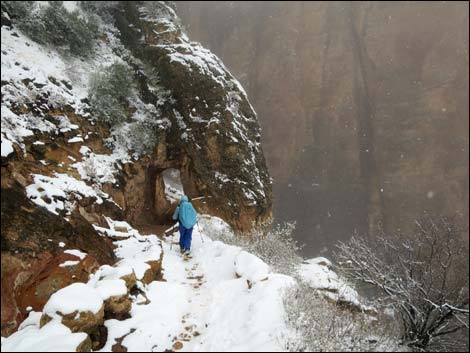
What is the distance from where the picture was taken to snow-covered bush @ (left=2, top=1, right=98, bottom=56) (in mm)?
10766

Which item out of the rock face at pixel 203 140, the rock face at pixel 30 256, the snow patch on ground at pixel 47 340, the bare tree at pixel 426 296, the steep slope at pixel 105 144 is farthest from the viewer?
the rock face at pixel 203 140

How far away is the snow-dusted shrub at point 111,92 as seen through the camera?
432 inches

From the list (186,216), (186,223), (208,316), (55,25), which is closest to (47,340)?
(208,316)

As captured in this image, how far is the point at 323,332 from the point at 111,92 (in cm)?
1038

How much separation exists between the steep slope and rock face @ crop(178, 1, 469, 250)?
15.8 m

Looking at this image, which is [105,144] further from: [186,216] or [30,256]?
[30,256]

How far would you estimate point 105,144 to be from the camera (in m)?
11.0

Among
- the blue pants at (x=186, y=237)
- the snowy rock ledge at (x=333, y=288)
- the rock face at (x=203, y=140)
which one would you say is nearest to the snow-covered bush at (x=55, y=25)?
the rock face at (x=203, y=140)

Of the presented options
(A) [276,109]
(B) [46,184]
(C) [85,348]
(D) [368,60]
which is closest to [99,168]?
(B) [46,184]

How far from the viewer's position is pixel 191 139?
13.1 m

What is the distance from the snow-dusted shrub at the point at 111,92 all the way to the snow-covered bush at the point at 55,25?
4.60 ft

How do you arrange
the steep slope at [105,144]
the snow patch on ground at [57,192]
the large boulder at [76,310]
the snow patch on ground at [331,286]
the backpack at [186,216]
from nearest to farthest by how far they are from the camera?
the large boulder at [76,310]
the steep slope at [105,144]
the snow patch on ground at [57,192]
the snow patch on ground at [331,286]
the backpack at [186,216]

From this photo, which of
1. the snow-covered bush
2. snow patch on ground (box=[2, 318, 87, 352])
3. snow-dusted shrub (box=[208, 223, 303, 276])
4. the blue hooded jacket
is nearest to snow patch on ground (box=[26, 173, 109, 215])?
the blue hooded jacket

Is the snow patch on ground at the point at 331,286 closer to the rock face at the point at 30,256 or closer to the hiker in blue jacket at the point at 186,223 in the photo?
the hiker in blue jacket at the point at 186,223
